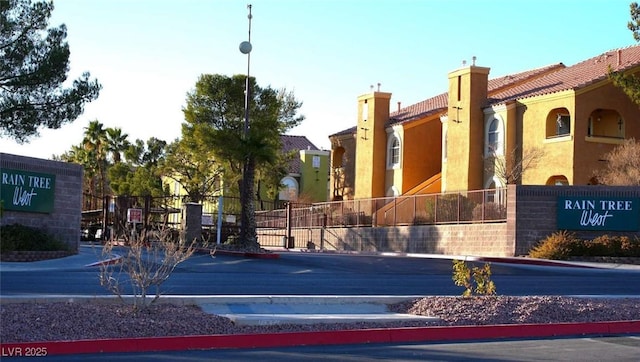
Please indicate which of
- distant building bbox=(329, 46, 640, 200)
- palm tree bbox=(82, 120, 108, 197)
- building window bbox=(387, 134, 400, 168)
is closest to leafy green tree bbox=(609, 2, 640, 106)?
distant building bbox=(329, 46, 640, 200)

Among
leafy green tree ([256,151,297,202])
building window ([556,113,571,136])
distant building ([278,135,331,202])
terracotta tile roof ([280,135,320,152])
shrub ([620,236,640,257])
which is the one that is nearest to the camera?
shrub ([620,236,640,257])

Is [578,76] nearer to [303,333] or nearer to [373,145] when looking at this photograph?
[373,145]

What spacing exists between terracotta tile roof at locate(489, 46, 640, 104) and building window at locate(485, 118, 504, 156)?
1.16 metres

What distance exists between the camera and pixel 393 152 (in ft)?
172

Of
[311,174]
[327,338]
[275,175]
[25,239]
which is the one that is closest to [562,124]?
[275,175]

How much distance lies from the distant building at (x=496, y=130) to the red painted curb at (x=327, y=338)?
1081 inches

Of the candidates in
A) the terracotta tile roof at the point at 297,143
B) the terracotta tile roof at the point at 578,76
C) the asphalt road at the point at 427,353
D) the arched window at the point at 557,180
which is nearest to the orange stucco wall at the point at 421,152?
the terracotta tile roof at the point at 578,76

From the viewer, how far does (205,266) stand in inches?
909

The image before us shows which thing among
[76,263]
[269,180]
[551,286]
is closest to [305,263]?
[76,263]

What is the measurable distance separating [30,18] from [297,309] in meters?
21.6

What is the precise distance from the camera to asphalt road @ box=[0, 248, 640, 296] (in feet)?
53.8

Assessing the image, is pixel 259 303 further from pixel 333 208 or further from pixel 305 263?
pixel 333 208

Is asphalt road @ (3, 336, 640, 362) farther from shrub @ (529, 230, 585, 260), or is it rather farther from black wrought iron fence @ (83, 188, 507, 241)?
black wrought iron fence @ (83, 188, 507, 241)

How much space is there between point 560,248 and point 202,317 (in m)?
20.8
